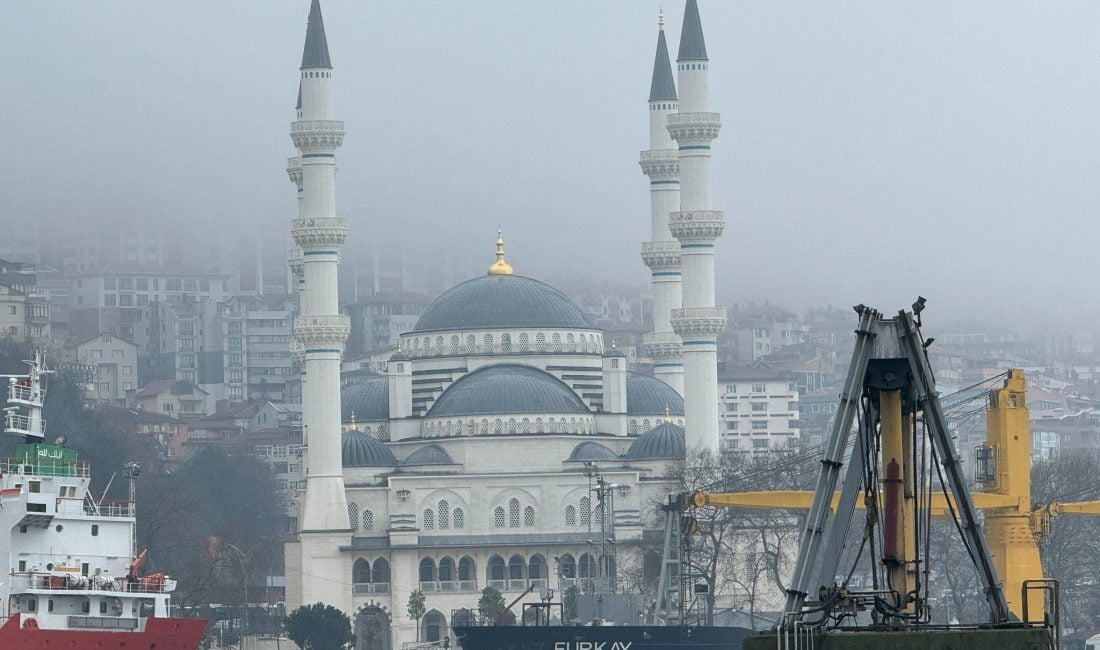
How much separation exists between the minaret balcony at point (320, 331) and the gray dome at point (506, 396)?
10063 mm

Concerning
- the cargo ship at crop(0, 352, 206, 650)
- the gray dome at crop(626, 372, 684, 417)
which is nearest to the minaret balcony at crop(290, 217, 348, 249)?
the gray dome at crop(626, 372, 684, 417)

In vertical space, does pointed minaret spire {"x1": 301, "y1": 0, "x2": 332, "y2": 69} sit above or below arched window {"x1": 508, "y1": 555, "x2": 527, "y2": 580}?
above

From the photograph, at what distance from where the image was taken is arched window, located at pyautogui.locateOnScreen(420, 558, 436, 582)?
11419 cm

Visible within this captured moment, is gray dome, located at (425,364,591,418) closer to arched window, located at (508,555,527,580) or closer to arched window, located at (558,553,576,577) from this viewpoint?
arched window, located at (508,555,527,580)

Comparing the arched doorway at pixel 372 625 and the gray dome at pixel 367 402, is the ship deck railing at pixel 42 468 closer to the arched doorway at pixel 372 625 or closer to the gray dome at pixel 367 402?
the arched doorway at pixel 372 625

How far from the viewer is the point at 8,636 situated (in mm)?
61781

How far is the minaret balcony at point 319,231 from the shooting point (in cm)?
10969

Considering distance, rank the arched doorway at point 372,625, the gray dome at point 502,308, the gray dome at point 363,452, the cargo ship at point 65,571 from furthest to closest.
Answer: the gray dome at point 502,308
the gray dome at point 363,452
the arched doorway at point 372,625
the cargo ship at point 65,571

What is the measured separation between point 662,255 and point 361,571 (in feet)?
60.1

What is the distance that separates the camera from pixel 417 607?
360 feet

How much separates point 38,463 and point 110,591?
133 inches

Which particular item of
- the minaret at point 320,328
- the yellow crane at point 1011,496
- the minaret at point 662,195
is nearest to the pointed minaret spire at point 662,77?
the minaret at point 662,195

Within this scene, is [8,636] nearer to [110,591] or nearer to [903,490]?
[110,591]

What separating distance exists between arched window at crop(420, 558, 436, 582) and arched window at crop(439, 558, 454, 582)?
0.28 metres
